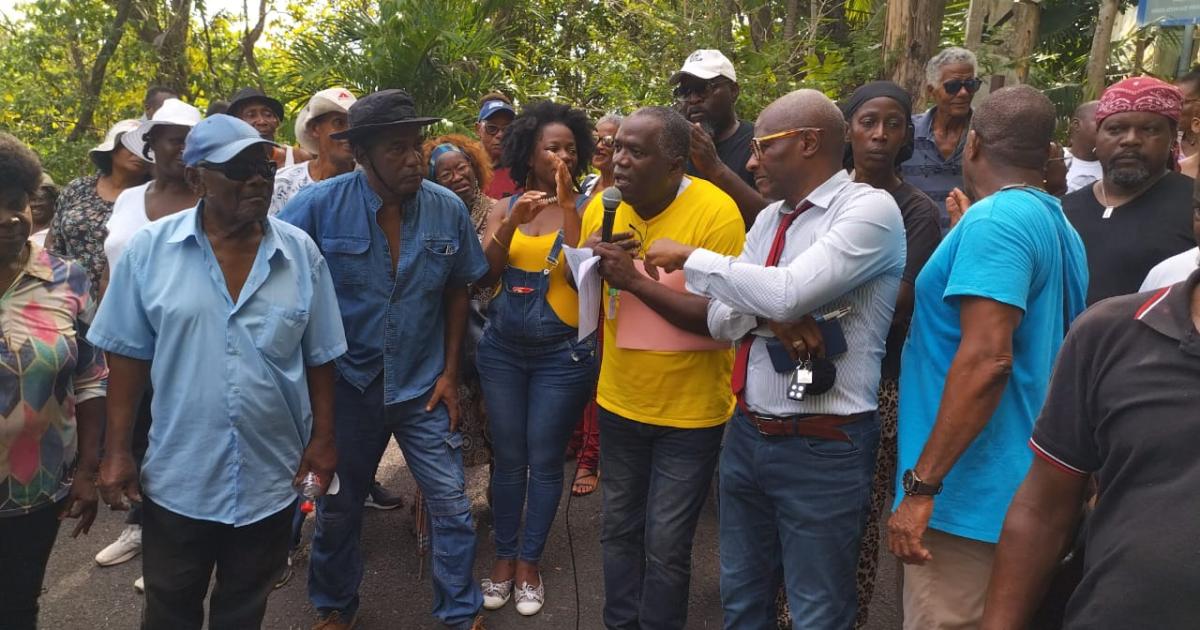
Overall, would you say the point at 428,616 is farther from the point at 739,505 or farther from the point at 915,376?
the point at 915,376

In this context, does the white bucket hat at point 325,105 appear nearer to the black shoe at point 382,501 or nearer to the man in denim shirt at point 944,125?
the black shoe at point 382,501

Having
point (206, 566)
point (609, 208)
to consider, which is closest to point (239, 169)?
point (609, 208)

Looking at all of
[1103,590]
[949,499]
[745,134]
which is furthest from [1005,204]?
[745,134]

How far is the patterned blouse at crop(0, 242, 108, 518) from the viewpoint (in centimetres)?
278

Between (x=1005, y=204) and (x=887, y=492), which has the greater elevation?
(x=1005, y=204)

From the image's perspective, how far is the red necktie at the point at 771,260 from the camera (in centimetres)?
284

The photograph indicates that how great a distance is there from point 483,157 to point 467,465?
187 centimetres

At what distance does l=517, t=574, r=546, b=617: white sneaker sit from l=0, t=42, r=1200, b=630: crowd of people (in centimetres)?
1

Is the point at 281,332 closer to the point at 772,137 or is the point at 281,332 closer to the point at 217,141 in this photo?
the point at 217,141

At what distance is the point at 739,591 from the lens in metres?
3.00

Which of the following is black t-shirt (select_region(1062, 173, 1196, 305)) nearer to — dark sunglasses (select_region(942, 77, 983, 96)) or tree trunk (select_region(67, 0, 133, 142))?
dark sunglasses (select_region(942, 77, 983, 96))

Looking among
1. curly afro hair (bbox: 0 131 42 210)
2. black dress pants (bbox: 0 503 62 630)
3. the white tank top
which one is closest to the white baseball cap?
the white tank top

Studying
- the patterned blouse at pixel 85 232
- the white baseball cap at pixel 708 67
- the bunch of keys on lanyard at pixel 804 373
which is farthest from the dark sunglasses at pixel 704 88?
the patterned blouse at pixel 85 232

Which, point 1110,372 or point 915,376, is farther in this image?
point 915,376
